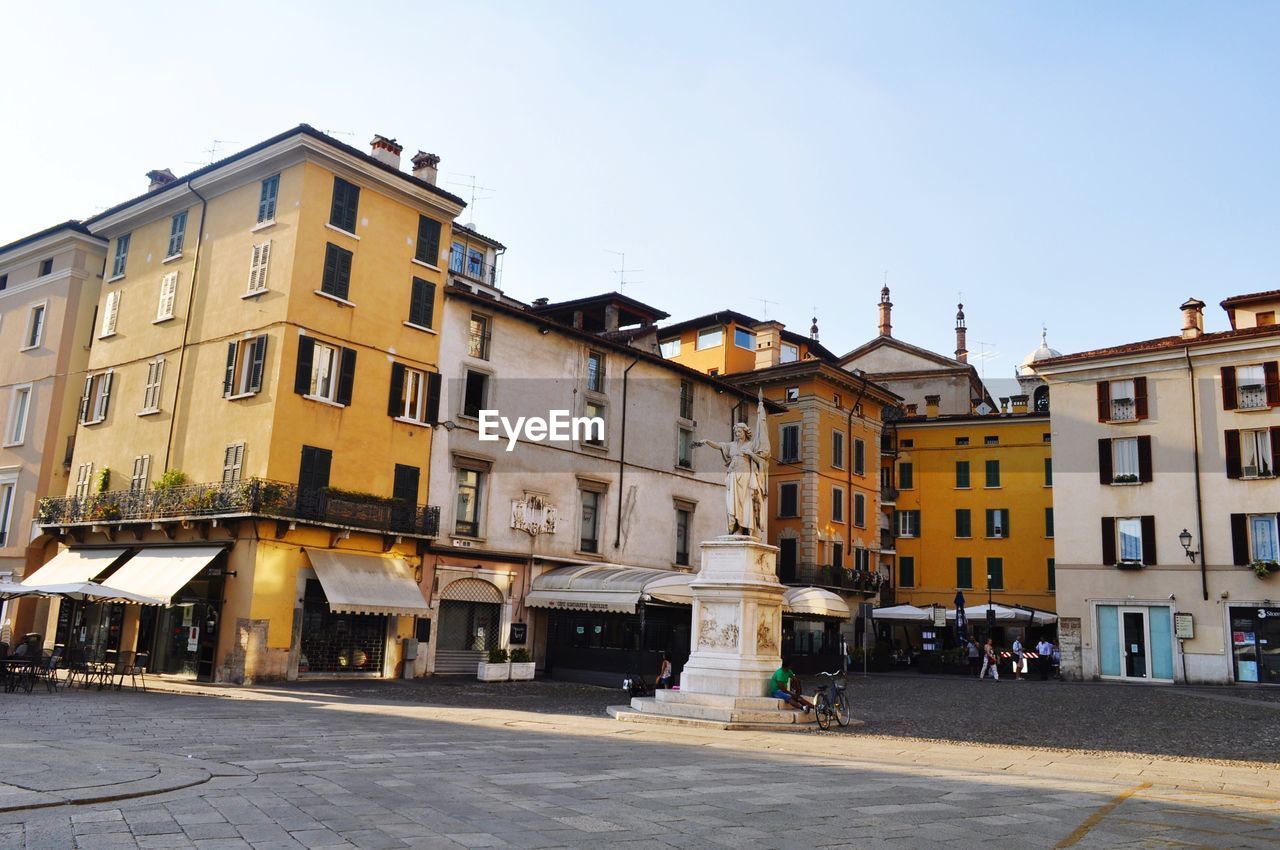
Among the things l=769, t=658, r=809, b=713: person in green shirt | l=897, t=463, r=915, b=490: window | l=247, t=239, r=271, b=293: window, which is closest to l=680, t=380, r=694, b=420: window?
l=247, t=239, r=271, b=293: window

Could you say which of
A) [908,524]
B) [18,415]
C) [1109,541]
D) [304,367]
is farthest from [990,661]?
[18,415]

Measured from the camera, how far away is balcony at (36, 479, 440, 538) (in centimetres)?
2612

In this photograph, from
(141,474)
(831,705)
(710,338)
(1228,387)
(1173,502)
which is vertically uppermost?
(710,338)

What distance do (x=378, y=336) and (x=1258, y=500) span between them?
30.7 m

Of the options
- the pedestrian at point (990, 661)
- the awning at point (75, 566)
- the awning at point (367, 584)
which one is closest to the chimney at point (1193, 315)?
the pedestrian at point (990, 661)

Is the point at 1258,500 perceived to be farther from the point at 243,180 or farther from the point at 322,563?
the point at 243,180

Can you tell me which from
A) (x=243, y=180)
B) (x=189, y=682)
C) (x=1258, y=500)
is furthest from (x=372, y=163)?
(x=1258, y=500)

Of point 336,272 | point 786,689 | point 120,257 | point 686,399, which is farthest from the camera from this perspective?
point 686,399

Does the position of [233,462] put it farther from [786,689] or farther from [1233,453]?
[1233,453]

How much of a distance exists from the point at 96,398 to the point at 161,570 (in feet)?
34.1

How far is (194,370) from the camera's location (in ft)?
99.5

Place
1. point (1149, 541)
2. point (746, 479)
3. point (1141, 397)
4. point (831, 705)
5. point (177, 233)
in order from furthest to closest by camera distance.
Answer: point (1141, 397), point (1149, 541), point (177, 233), point (746, 479), point (831, 705)

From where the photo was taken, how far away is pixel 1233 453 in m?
35.1

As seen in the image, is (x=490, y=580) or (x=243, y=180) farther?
(x=490, y=580)
